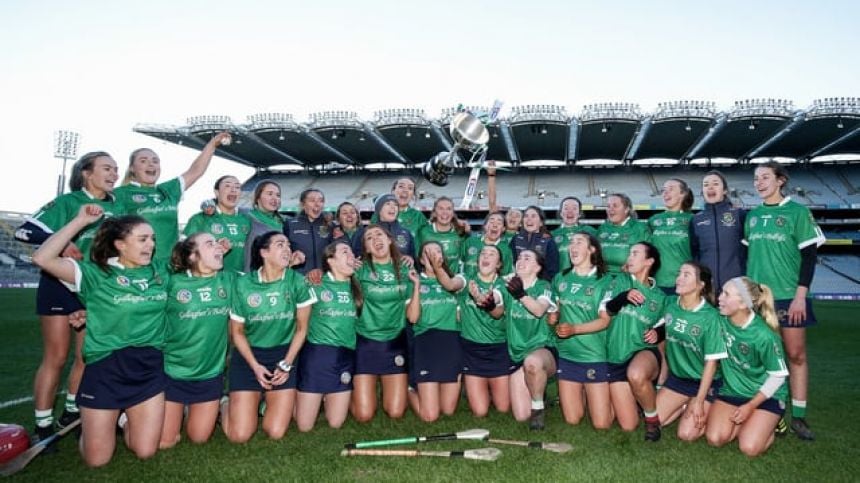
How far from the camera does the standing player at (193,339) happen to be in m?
3.91

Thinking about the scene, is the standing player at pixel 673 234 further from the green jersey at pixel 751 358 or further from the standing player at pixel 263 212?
the standing player at pixel 263 212

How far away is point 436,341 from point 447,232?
1464 millimetres

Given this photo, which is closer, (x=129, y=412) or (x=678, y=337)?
(x=129, y=412)

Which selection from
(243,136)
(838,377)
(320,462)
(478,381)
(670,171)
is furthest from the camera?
(670,171)

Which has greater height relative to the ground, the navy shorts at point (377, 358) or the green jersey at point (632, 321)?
the green jersey at point (632, 321)

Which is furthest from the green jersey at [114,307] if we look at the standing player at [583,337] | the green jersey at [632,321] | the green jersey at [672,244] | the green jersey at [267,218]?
the green jersey at [672,244]

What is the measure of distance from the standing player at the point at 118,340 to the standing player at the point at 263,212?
179cm

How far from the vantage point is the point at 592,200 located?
3186 cm

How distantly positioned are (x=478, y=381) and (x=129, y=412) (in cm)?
282

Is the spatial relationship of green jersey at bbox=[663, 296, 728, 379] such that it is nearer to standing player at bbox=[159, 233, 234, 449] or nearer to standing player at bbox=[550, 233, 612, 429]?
standing player at bbox=[550, 233, 612, 429]

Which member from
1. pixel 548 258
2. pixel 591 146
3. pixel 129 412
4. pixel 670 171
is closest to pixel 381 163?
pixel 591 146

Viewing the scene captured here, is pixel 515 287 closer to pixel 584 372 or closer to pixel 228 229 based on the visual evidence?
pixel 584 372

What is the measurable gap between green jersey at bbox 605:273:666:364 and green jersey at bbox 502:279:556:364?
59 cm

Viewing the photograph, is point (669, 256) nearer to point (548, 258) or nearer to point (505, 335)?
point (548, 258)
